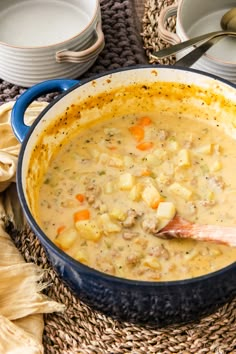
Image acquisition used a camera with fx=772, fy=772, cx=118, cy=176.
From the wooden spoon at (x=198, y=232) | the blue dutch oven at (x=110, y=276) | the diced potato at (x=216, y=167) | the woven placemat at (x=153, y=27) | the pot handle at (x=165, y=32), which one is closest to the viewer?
the blue dutch oven at (x=110, y=276)

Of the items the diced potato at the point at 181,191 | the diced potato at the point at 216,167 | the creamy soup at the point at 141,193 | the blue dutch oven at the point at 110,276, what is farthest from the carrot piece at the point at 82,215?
the diced potato at the point at 216,167

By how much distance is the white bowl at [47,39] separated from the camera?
7.49 ft

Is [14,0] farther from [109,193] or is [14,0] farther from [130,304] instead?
[130,304]

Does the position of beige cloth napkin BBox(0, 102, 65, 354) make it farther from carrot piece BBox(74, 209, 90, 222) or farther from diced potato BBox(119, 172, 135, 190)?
diced potato BBox(119, 172, 135, 190)

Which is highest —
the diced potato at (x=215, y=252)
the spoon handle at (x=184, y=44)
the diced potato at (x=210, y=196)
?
the spoon handle at (x=184, y=44)

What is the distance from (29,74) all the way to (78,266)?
0.95 m

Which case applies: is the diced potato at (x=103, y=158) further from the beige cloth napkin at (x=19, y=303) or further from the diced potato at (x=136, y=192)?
the beige cloth napkin at (x=19, y=303)

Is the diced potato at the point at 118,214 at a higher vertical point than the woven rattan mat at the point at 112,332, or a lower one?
higher

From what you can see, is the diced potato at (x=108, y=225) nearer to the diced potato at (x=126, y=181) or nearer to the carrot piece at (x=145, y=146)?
the diced potato at (x=126, y=181)

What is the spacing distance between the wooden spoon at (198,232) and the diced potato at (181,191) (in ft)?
0.32

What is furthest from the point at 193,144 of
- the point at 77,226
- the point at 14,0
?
the point at 14,0

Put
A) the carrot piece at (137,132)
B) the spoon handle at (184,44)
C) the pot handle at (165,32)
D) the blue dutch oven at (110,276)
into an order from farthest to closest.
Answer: the pot handle at (165,32) → the spoon handle at (184,44) → the carrot piece at (137,132) → the blue dutch oven at (110,276)

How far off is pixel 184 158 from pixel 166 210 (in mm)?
199

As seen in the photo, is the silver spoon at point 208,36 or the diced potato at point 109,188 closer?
the diced potato at point 109,188
